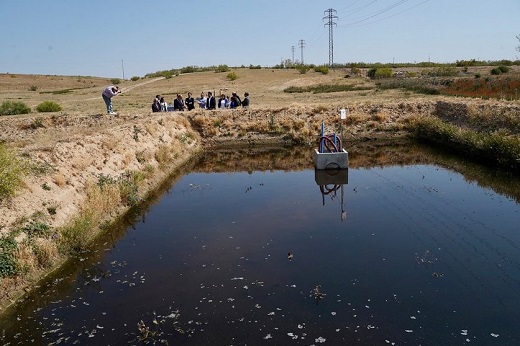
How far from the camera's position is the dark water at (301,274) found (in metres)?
9.38

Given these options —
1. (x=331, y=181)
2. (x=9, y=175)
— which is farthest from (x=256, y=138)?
(x=9, y=175)

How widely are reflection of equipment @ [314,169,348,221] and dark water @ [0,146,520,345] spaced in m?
0.50

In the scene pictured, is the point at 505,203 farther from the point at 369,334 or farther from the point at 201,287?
the point at 201,287

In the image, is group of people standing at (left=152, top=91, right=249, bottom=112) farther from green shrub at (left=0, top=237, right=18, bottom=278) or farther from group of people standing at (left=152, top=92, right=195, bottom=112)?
green shrub at (left=0, top=237, right=18, bottom=278)

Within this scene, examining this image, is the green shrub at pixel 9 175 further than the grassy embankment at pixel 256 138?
Yes

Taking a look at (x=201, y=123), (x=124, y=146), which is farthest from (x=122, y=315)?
(x=201, y=123)

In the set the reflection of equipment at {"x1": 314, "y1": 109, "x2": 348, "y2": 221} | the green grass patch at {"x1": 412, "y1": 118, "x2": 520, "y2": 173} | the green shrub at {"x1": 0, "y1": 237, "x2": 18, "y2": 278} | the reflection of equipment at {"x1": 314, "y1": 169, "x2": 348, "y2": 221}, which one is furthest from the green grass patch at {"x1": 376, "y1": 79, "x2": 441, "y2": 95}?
the green shrub at {"x1": 0, "y1": 237, "x2": 18, "y2": 278}

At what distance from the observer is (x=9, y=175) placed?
13500 mm

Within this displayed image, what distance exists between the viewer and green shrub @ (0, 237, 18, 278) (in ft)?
36.1

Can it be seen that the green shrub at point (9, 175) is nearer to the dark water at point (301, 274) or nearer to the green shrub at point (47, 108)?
the dark water at point (301, 274)

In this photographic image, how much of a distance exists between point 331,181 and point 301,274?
10.3 metres

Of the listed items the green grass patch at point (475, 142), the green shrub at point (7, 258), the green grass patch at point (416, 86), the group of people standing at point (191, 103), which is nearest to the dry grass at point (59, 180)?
the green shrub at point (7, 258)

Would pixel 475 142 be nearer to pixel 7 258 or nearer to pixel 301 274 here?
pixel 301 274

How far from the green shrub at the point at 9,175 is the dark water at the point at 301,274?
9.26 feet
